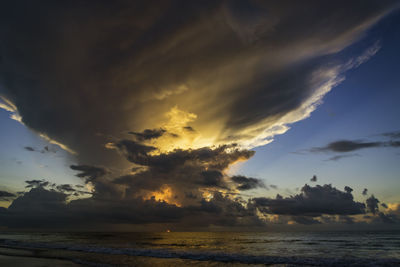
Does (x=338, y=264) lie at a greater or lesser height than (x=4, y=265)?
lesser

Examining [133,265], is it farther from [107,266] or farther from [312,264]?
[312,264]

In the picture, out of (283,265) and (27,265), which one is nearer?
(27,265)

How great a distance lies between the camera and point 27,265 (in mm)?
23297

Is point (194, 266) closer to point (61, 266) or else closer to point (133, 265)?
point (133, 265)

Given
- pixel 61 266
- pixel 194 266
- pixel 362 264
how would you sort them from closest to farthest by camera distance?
pixel 61 266 → pixel 194 266 → pixel 362 264

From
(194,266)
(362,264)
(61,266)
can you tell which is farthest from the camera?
(362,264)

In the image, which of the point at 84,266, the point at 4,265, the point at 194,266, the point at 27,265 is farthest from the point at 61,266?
the point at 194,266

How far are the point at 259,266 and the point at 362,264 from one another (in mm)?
13138

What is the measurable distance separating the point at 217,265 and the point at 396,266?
20.3 m

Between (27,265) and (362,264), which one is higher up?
(27,265)

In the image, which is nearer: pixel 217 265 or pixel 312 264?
pixel 217 265

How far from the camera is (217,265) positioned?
24984mm

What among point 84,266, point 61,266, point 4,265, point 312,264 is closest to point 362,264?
point 312,264

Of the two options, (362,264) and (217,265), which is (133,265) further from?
(362,264)
